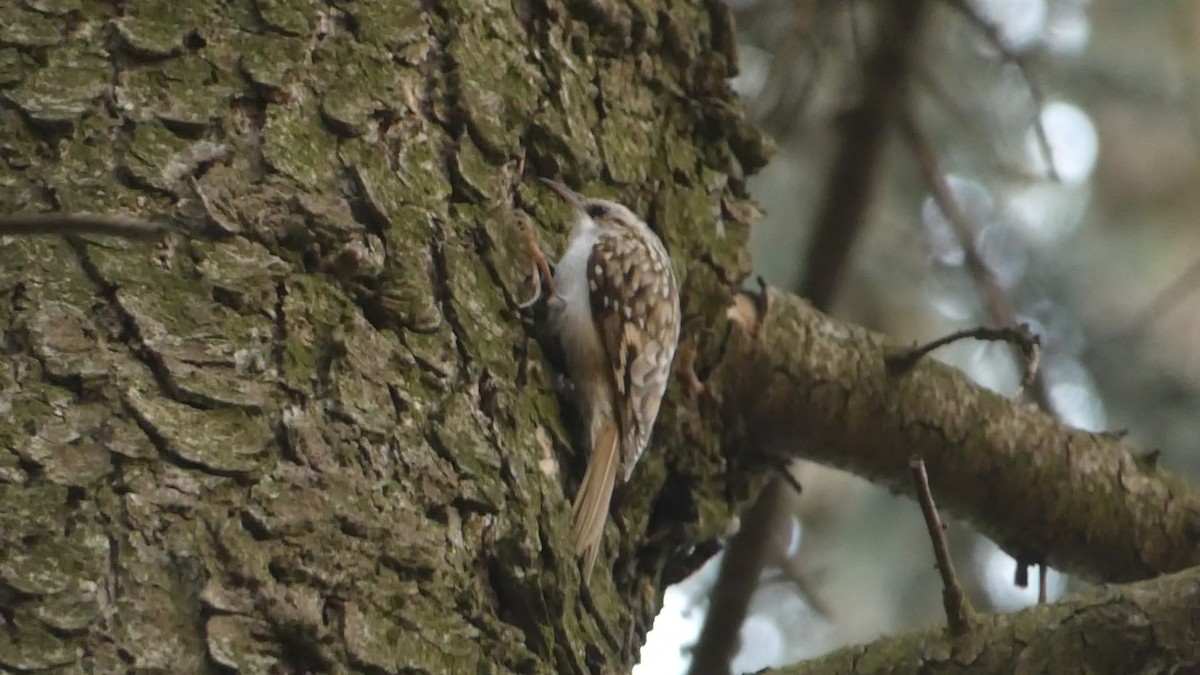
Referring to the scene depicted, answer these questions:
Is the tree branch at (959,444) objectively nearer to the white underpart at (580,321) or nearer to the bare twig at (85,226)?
the white underpart at (580,321)

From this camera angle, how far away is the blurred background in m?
2.73

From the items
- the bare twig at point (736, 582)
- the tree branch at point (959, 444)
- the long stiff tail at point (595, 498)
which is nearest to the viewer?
the long stiff tail at point (595, 498)

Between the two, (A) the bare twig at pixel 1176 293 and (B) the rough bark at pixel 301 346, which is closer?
(B) the rough bark at pixel 301 346

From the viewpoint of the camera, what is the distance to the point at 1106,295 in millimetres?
3213

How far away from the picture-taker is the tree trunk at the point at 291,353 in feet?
3.84

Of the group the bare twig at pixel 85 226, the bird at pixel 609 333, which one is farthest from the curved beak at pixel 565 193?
the bare twig at pixel 85 226

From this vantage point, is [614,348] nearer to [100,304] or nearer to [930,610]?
[100,304]

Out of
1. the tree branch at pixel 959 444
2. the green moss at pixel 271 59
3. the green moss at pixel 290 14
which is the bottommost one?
the tree branch at pixel 959 444

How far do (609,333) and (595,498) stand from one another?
0.54 meters

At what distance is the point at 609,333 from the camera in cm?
216

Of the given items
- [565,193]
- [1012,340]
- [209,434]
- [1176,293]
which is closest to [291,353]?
[209,434]

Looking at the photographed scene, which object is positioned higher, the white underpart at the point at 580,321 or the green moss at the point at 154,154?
the green moss at the point at 154,154

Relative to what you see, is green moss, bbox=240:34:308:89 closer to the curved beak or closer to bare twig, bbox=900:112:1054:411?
the curved beak

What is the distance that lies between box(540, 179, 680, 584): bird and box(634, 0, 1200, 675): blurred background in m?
0.58
